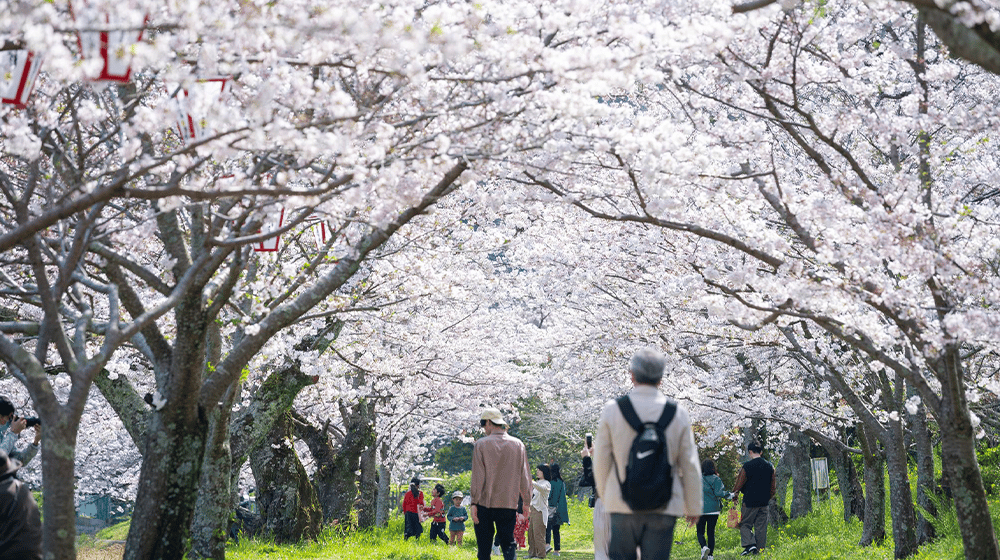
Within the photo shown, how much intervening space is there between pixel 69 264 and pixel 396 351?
1161 centimetres

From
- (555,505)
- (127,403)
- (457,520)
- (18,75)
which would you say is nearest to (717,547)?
(555,505)

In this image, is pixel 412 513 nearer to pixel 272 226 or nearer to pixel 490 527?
pixel 490 527

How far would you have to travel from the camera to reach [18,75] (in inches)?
173

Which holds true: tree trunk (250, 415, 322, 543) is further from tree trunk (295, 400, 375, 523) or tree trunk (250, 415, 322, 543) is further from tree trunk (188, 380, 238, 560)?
tree trunk (188, 380, 238, 560)

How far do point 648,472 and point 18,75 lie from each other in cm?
371

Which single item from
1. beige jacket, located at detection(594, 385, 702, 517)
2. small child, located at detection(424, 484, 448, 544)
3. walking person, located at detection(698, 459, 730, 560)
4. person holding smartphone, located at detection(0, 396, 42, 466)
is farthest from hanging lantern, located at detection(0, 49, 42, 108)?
small child, located at detection(424, 484, 448, 544)

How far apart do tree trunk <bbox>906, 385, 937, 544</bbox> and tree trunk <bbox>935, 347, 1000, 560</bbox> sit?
3.96 m

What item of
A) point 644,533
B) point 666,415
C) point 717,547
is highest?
point 666,415

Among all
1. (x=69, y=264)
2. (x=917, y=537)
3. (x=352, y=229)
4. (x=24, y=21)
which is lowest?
(x=917, y=537)

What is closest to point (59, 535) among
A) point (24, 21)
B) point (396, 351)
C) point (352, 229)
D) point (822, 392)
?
point (24, 21)

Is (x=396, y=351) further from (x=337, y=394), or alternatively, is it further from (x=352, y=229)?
(x=352, y=229)

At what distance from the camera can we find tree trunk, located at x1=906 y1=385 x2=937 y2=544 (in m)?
10.9

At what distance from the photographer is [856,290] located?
692 cm

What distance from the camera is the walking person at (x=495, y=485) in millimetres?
8445
